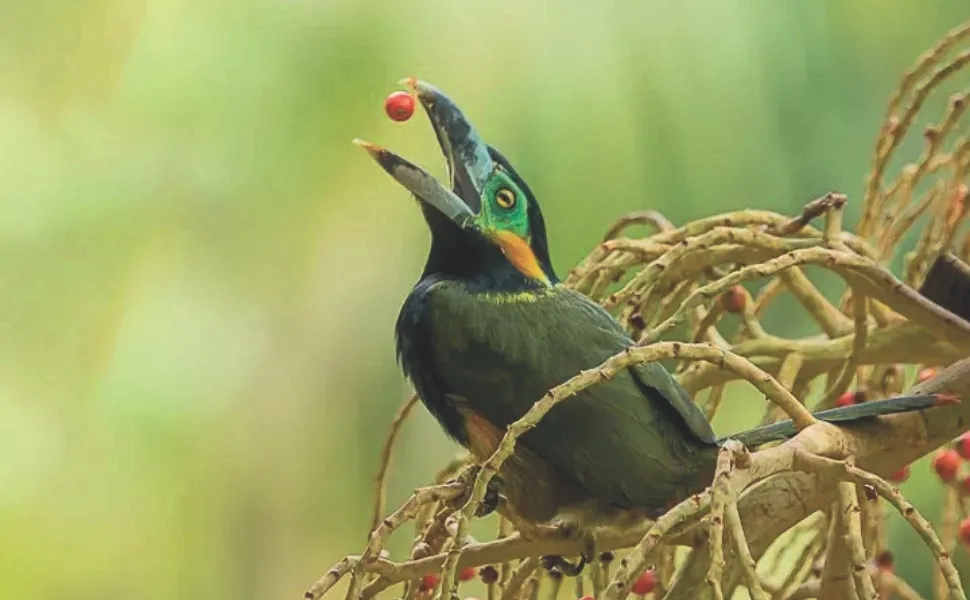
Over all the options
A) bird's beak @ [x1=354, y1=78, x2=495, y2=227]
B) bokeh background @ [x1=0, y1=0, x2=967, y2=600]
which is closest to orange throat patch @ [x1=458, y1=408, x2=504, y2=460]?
bird's beak @ [x1=354, y1=78, x2=495, y2=227]

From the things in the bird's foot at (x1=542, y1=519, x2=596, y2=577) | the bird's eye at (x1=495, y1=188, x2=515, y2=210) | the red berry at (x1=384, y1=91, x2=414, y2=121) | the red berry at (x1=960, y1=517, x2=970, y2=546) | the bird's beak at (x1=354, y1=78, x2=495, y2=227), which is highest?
the red berry at (x1=384, y1=91, x2=414, y2=121)

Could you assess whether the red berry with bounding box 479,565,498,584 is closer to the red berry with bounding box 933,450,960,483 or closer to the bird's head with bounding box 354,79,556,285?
the bird's head with bounding box 354,79,556,285

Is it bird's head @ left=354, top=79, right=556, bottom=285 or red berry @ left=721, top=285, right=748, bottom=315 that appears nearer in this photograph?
bird's head @ left=354, top=79, right=556, bottom=285

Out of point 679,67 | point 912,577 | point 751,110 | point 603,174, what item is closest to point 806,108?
point 751,110

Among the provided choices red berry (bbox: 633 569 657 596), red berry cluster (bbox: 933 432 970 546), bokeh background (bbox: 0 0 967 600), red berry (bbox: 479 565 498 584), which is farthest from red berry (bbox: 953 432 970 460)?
bokeh background (bbox: 0 0 967 600)

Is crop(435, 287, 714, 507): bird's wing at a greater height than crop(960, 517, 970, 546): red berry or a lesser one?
greater

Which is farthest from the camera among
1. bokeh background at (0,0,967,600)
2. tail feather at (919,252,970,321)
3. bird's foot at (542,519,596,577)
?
bokeh background at (0,0,967,600)

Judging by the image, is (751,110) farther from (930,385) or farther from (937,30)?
(930,385)

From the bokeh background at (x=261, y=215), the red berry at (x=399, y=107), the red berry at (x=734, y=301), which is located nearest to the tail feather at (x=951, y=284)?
the red berry at (x=734, y=301)

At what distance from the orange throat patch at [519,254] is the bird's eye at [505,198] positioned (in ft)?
0.06

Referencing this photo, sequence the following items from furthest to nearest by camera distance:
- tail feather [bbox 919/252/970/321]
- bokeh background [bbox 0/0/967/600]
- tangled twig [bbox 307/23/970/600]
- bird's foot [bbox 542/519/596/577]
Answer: bokeh background [bbox 0/0/967/600] < tail feather [bbox 919/252/970/321] < bird's foot [bbox 542/519/596/577] < tangled twig [bbox 307/23/970/600]

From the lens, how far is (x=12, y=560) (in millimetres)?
1032

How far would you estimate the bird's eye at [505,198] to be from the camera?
679 millimetres

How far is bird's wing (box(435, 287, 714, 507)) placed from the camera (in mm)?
597
